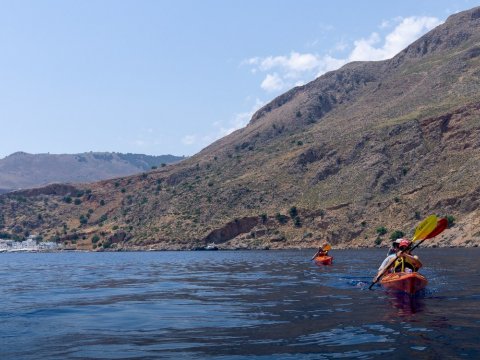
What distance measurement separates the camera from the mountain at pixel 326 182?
3674 inches

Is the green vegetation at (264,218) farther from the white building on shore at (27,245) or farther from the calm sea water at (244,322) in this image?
the calm sea water at (244,322)

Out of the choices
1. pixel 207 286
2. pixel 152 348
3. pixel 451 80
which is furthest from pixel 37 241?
pixel 152 348

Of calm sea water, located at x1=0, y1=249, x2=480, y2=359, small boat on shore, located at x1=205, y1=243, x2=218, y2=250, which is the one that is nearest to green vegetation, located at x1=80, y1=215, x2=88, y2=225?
small boat on shore, located at x1=205, y1=243, x2=218, y2=250

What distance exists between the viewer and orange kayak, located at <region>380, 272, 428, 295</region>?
2269 centimetres

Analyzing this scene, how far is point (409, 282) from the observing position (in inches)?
894

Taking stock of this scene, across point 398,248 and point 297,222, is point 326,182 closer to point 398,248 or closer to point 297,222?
point 297,222

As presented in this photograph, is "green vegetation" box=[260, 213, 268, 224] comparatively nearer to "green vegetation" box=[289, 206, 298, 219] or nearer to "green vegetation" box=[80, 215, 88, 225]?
"green vegetation" box=[289, 206, 298, 219]

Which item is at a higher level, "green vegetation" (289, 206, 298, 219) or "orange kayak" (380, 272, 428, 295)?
"green vegetation" (289, 206, 298, 219)

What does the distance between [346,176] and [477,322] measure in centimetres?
9042

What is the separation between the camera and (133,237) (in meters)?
116

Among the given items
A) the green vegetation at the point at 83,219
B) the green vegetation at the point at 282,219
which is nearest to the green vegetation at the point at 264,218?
the green vegetation at the point at 282,219

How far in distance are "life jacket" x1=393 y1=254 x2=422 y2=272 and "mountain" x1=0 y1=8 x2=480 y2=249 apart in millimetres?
54600

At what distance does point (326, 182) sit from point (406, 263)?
8284 cm

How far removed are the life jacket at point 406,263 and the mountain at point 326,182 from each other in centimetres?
5460
